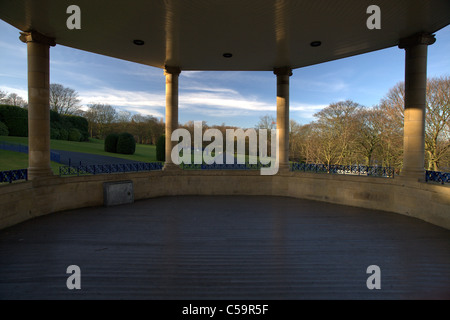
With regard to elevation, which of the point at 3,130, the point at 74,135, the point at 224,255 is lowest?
the point at 224,255

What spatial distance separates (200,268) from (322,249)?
3.54 metres

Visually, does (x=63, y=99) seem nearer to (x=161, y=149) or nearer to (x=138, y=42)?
(x=161, y=149)

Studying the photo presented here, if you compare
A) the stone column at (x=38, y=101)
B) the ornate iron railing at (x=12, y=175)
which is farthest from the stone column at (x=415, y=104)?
the ornate iron railing at (x=12, y=175)

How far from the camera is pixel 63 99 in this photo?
1991 inches

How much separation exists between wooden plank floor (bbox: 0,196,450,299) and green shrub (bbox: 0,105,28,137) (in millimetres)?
32577

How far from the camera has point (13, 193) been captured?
849 cm

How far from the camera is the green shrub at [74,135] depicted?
4347 cm

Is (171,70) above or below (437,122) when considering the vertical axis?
above

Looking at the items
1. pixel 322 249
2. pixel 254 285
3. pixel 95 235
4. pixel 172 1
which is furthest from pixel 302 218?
pixel 172 1

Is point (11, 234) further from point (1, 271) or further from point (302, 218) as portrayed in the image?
point (302, 218)

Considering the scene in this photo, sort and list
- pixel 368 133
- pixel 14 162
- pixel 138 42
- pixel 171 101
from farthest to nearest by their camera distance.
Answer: pixel 368 133
pixel 14 162
pixel 171 101
pixel 138 42

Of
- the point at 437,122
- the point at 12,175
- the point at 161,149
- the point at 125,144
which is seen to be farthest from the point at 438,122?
the point at 125,144

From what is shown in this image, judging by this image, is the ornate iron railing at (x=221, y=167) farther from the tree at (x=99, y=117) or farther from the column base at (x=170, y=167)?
the tree at (x=99, y=117)

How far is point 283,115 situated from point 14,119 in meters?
38.0
